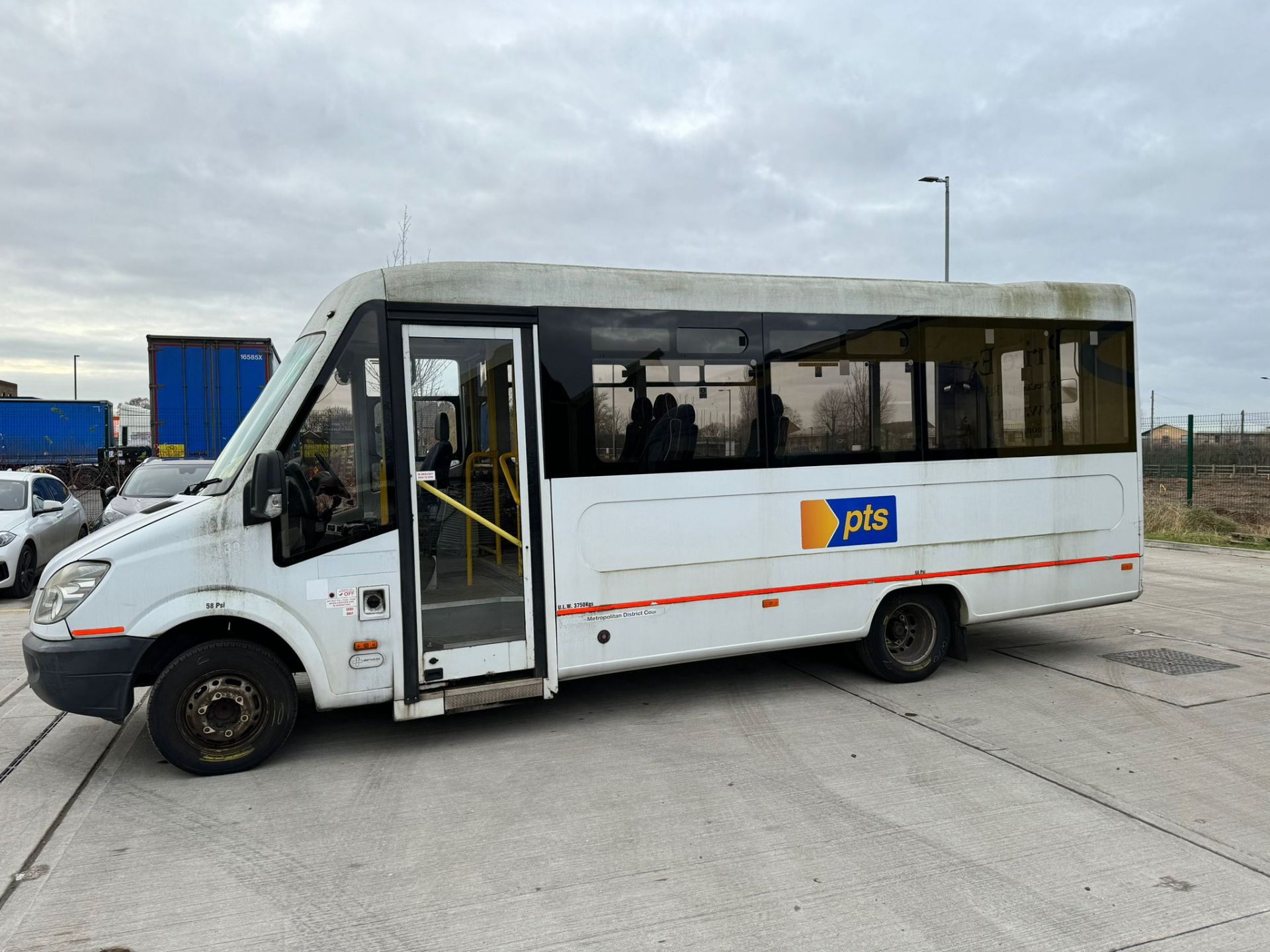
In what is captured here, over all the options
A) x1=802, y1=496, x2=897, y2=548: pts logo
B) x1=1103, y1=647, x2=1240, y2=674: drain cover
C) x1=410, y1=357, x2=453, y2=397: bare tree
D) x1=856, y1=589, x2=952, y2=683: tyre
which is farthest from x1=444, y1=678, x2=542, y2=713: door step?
x1=1103, y1=647, x2=1240, y2=674: drain cover

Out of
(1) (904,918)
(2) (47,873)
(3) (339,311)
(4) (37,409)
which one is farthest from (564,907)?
(4) (37,409)

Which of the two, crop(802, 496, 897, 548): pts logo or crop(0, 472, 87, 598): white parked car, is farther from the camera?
crop(0, 472, 87, 598): white parked car

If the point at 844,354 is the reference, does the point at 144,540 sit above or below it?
below

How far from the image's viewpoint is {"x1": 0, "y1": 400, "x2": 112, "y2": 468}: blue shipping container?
2639 cm

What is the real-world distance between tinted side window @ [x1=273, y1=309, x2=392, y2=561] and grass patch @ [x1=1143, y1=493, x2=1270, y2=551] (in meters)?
14.8

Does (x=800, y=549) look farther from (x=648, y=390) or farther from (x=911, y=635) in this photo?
(x=648, y=390)

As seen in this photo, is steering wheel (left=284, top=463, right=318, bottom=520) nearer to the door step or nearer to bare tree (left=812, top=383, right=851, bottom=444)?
the door step

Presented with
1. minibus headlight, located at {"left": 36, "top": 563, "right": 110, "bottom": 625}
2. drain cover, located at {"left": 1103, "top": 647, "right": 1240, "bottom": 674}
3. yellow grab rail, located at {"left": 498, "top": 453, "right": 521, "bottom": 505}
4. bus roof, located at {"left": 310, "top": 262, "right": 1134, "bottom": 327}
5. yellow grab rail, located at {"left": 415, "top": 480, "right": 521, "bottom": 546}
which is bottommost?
drain cover, located at {"left": 1103, "top": 647, "right": 1240, "bottom": 674}

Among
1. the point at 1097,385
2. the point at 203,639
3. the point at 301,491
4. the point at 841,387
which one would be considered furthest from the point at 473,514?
the point at 1097,385

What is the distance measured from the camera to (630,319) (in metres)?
5.82

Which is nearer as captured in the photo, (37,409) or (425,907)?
(425,907)

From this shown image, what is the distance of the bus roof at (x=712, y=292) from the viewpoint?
212 inches

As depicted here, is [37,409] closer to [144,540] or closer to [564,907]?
[144,540]

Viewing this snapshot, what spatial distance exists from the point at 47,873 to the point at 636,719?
11.1 feet
